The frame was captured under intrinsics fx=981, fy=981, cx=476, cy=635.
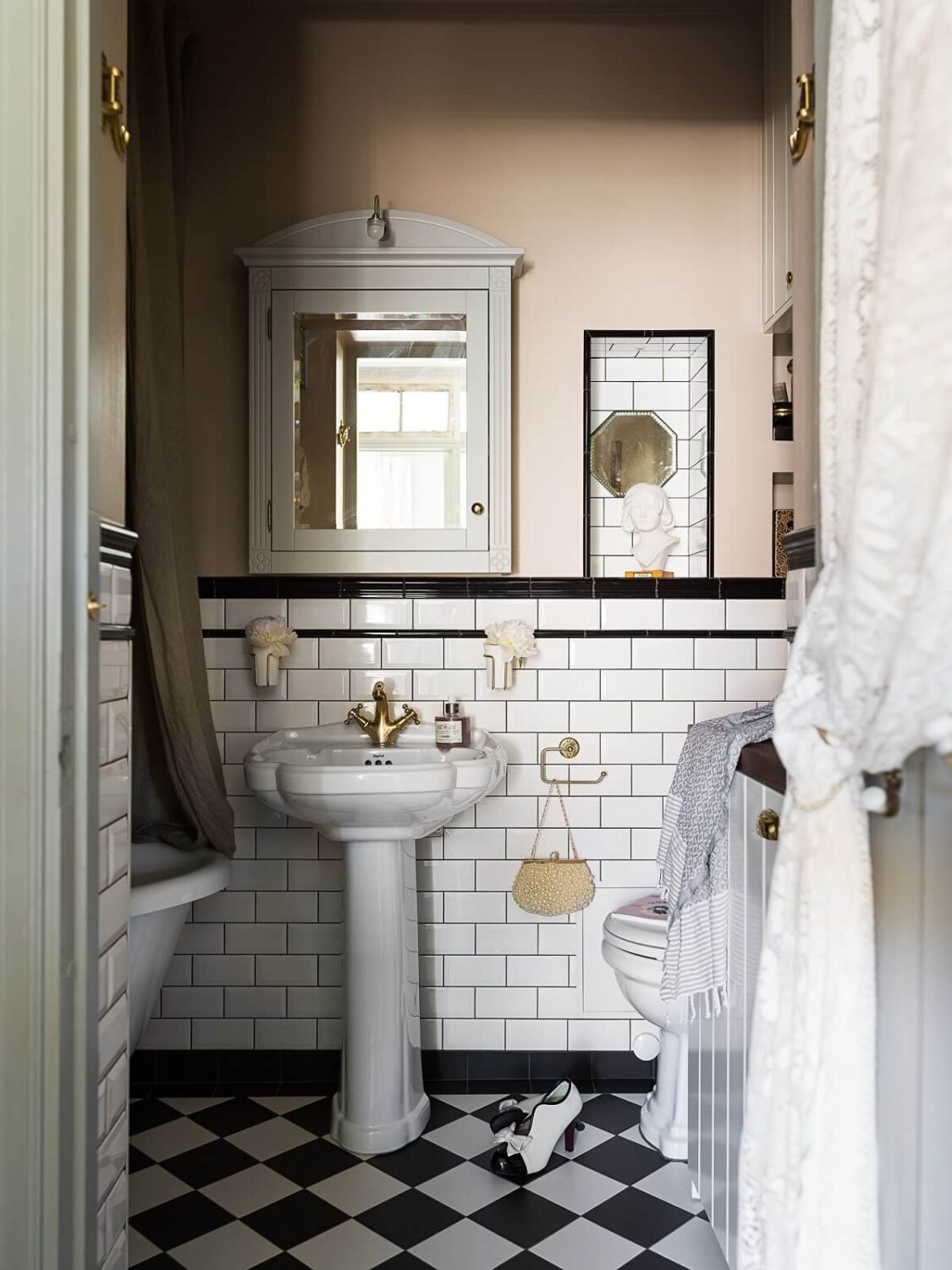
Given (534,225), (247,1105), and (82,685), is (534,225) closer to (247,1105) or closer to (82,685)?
(82,685)

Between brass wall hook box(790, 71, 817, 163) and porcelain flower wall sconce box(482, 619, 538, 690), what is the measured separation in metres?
1.44

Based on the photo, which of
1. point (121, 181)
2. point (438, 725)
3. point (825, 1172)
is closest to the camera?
point (825, 1172)

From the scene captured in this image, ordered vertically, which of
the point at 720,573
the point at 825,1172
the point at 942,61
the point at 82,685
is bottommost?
the point at 825,1172

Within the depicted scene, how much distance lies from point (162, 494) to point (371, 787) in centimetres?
74

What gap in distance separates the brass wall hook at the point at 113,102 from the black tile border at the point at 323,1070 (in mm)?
2172

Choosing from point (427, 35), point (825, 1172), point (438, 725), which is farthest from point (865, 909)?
point (427, 35)

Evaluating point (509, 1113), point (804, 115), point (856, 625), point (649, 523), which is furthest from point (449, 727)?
point (856, 625)

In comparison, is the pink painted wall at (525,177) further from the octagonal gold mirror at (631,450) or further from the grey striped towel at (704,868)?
the grey striped towel at (704,868)

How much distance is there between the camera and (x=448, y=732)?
233 centimetres

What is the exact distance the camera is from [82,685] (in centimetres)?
101

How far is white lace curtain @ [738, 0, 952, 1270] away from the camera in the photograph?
70cm

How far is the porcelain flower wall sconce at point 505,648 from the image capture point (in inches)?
97.9

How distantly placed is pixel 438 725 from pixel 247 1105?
3.59 ft

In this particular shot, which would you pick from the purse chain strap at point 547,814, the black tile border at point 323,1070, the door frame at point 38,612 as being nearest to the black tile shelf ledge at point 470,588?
the purse chain strap at point 547,814
